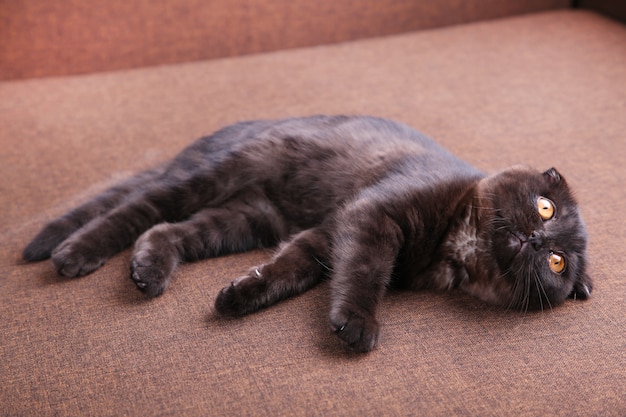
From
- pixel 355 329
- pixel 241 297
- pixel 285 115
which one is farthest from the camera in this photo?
pixel 285 115

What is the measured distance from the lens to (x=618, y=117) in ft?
8.71

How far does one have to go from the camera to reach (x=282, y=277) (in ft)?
5.90

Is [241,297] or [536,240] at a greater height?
[536,240]

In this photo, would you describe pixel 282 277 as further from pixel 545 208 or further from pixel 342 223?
pixel 545 208

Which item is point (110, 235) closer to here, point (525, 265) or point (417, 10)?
point (525, 265)

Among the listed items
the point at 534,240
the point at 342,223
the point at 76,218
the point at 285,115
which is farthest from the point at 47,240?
the point at 534,240

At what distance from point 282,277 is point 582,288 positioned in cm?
75

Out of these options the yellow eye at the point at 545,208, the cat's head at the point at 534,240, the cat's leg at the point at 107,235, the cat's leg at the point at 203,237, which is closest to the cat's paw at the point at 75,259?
the cat's leg at the point at 107,235

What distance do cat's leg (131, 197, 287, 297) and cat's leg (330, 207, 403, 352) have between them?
0.95 feet

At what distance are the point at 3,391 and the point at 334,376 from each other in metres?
0.69

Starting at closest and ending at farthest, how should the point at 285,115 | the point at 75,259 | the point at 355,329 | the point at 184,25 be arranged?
the point at 355,329, the point at 75,259, the point at 285,115, the point at 184,25

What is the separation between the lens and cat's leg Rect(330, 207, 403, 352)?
64.1 inches

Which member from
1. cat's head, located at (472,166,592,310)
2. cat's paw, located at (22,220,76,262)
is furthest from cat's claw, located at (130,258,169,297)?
cat's head, located at (472,166,592,310)

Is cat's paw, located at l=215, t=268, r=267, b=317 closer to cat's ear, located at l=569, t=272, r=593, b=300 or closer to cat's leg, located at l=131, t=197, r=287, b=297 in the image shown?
cat's leg, located at l=131, t=197, r=287, b=297
